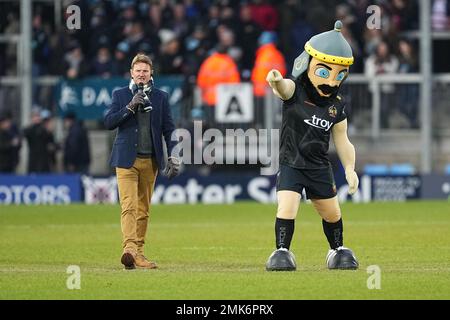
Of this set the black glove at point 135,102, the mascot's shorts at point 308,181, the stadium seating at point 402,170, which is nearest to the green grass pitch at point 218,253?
the mascot's shorts at point 308,181

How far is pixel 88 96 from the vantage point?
28672mm

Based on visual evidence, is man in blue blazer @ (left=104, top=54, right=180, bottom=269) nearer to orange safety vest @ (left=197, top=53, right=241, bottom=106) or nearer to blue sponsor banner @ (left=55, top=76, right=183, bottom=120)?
orange safety vest @ (left=197, top=53, right=241, bottom=106)

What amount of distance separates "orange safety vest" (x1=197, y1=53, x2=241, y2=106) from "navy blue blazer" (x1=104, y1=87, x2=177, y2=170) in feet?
42.9

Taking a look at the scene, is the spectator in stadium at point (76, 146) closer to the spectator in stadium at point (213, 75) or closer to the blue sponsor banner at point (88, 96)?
the blue sponsor banner at point (88, 96)

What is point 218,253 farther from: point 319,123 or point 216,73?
point 216,73

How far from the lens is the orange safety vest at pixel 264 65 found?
2780 centimetres

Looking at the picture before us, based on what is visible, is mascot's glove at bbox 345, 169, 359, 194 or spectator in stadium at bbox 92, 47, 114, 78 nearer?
mascot's glove at bbox 345, 169, 359, 194

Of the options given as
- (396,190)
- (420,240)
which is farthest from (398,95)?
(420,240)

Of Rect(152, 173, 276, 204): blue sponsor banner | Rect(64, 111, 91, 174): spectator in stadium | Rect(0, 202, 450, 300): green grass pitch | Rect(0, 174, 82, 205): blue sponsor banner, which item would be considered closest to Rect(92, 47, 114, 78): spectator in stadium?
Rect(64, 111, 91, 174): spectator in stadium

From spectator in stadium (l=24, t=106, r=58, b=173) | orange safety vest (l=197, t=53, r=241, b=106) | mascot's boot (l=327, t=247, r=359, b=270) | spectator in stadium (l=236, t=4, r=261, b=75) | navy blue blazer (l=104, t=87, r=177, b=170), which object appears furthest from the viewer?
spectator in stadium (l=236, t=4, r=261, b=75)

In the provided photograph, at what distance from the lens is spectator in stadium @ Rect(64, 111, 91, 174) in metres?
28.1

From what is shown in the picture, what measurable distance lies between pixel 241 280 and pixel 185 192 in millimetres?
15100

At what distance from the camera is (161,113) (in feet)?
48.8
